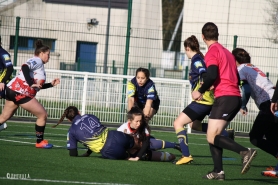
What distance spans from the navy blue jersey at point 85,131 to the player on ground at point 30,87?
131cm

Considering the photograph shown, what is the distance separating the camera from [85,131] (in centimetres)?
984

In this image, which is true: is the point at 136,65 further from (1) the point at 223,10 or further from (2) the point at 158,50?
(1) the point at 223,10

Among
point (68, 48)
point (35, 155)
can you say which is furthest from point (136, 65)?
point (35, 155)

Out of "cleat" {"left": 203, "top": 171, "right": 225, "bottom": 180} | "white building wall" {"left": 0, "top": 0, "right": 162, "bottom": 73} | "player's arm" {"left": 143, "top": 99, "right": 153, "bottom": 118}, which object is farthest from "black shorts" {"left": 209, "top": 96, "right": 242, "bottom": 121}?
"white building wall" {"left": 0, "top": 0, "right": 162, "bottom": 73}

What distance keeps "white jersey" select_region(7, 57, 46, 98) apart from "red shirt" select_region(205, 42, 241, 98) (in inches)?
158

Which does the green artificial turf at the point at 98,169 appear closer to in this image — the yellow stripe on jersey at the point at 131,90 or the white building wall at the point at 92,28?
the yellow stripe on jersey at the point at 131,90

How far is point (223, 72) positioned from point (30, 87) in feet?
13.7

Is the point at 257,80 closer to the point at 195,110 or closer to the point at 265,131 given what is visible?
the point at 265,131

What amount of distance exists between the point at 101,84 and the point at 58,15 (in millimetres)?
17714

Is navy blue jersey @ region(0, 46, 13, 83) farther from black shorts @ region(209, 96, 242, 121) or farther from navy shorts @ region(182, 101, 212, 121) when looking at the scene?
black shorts @ region(209, 96, 242, 121)

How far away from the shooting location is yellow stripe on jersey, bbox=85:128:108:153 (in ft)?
32.3

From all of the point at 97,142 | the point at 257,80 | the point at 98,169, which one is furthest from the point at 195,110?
the point at 98,169

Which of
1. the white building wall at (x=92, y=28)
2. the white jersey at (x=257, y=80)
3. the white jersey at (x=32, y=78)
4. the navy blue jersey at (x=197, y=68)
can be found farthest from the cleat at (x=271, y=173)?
the white building wall at (x=92, y=28)

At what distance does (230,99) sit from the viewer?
326 inches
